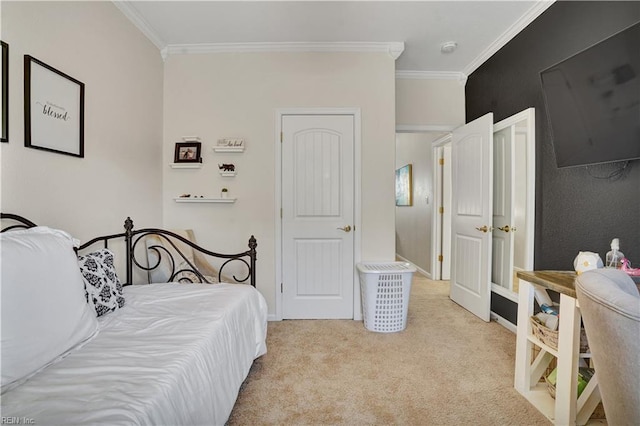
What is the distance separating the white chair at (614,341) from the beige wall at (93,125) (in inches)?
93.8

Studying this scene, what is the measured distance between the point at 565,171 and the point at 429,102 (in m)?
1.74

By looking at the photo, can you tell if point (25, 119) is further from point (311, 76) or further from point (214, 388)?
point (311, 76)

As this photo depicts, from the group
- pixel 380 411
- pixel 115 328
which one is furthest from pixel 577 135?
pixel 115 328

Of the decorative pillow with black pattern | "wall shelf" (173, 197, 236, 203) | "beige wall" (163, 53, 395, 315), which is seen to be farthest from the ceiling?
the decorative pillow with black pattern

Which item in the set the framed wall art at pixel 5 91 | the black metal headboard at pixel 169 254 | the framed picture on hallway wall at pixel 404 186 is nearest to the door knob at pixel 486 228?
the black metal headboard at pixel 169 254

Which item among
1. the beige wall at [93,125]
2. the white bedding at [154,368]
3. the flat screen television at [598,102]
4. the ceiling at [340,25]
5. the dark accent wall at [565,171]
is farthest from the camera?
the ceiling at [340,25]

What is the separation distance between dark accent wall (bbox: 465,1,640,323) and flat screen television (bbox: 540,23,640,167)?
20cm

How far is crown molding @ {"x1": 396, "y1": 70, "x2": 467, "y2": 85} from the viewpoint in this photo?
3.45 m

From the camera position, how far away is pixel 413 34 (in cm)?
272

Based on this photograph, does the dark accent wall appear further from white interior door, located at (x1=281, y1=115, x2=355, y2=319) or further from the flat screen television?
white interior door, located at (x1=281, y1=115, x2=355, y2=319)

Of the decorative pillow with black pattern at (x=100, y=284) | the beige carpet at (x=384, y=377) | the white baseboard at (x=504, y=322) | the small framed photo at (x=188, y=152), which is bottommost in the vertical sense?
the beige carpet at (x=384, y=377)

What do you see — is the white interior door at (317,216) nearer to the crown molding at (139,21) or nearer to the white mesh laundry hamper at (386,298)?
the white mesh laundry hamper at (386,298)

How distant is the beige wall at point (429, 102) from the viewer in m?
3.48

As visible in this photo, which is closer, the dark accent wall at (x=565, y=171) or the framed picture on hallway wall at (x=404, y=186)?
the dark accent wall at (x=565, y=171)
